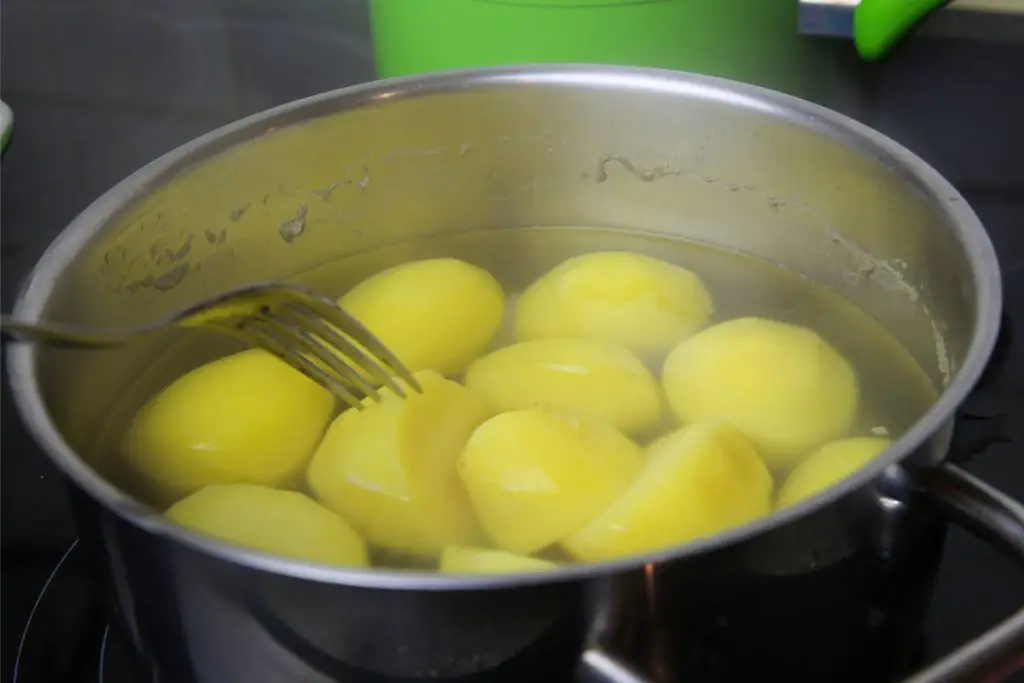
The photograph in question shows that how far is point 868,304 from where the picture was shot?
70cm

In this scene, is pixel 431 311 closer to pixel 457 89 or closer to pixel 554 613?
pixel 457 89

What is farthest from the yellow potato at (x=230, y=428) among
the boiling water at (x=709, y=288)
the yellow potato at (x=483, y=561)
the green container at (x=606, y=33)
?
the green container at (x=606, y=33)

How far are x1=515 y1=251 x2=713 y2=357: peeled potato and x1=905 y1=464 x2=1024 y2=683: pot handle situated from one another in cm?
28

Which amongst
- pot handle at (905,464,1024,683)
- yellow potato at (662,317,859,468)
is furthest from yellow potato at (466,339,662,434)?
pot handle at (905,464,1024,683)

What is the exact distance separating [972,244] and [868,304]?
8.1 inches

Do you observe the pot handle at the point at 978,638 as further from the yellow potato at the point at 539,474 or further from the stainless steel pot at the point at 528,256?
the yellow potato at the point at 539,474

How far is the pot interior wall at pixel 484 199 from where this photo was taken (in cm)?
60

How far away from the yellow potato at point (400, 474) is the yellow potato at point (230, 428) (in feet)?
0.07

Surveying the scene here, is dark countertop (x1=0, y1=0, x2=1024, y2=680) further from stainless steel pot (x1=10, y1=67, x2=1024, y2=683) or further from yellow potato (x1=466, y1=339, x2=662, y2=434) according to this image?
yellow potato (x1=466, y1=339, x2=662, y2=434)

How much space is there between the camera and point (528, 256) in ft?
2.57

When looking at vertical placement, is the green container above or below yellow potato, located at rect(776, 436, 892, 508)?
above

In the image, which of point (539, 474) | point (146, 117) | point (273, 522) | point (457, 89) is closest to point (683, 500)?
point (539, 474)

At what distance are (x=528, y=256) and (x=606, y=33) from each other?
159 mm

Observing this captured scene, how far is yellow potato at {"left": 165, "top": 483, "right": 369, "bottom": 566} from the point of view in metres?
0.50
